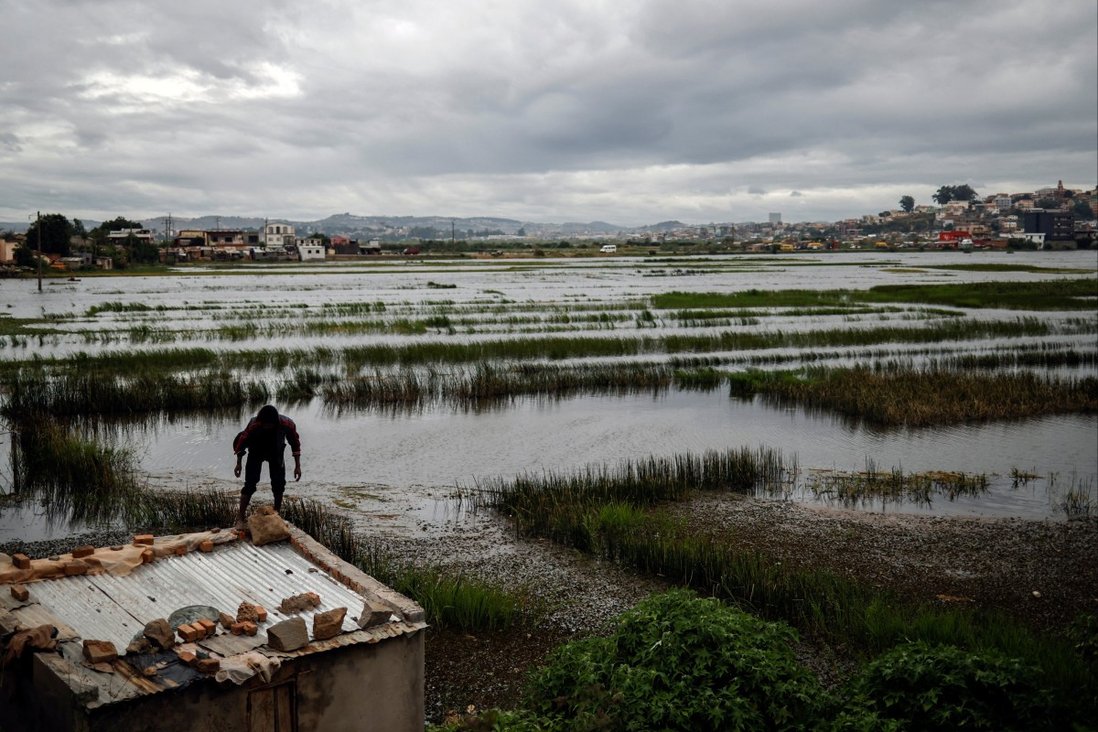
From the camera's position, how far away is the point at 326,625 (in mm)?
5957

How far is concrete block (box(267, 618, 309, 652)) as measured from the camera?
18.9ft

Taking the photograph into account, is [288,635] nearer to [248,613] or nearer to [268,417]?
[248,613]

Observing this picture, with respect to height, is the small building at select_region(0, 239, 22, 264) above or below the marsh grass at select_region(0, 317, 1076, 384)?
above

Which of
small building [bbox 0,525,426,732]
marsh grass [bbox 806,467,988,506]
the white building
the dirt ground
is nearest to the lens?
small building [bbox 0,525,426,732]

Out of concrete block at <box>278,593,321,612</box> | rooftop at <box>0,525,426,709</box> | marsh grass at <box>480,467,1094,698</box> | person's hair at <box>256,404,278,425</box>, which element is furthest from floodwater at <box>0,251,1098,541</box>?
concrete block at <box>278,593,321,612</box>

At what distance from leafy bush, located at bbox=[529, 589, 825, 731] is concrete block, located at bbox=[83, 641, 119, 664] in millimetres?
2665

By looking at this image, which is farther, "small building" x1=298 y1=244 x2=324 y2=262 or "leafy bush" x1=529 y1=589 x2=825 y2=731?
"small building" x1=298 y1=244 x2=324 y2=262

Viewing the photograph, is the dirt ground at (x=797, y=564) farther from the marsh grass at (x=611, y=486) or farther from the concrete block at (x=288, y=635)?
the concrete block at (x=288, y=635)

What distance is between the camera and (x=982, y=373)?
2350 centimetres

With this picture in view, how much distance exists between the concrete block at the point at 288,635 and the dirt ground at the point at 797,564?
1574 mm

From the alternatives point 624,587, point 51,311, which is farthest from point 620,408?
point 51,311

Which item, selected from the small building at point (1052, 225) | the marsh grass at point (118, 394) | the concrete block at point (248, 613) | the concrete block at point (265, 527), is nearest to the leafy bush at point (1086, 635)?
the concrete block at point (248, 613)

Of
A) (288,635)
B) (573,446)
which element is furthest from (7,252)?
(288,635)

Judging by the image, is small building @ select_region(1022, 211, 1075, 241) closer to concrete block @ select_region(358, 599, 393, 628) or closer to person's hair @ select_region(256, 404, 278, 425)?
person's hair @ select_region(256, 404, 278, 425)
